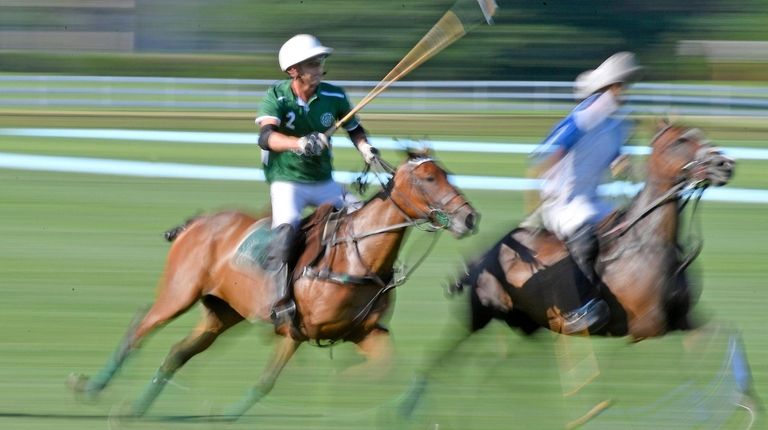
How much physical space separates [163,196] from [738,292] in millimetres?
7774

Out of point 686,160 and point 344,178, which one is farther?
point 344,178

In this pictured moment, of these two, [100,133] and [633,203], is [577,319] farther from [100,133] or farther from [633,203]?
[100,133]

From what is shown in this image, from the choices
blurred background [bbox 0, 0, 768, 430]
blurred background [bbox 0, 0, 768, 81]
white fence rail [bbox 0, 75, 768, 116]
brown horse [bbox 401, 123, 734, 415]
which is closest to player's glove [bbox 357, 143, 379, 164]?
blurred background [bbox 0, 0, 768, 430]

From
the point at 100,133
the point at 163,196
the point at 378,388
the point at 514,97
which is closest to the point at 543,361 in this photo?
the point at 378,388

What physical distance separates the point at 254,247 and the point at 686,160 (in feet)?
7.59

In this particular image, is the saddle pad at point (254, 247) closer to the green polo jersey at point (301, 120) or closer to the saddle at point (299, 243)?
the saddle at point (299, 243)

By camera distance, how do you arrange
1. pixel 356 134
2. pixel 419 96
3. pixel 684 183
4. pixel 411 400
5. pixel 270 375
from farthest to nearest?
pixel 419 96, pixel 356 134, pixel 684 183, pixel 270 375, pixel 411 400

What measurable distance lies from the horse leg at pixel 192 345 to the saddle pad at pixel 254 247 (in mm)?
405

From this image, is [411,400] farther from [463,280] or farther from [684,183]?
[684,183]

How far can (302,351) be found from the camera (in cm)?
880

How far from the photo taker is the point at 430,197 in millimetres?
6488

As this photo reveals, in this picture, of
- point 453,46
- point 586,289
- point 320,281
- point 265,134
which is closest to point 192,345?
point 320,281

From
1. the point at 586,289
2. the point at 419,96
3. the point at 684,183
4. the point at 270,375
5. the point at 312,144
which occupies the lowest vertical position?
the point at 419,96

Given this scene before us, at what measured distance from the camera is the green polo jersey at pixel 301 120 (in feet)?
23.2
